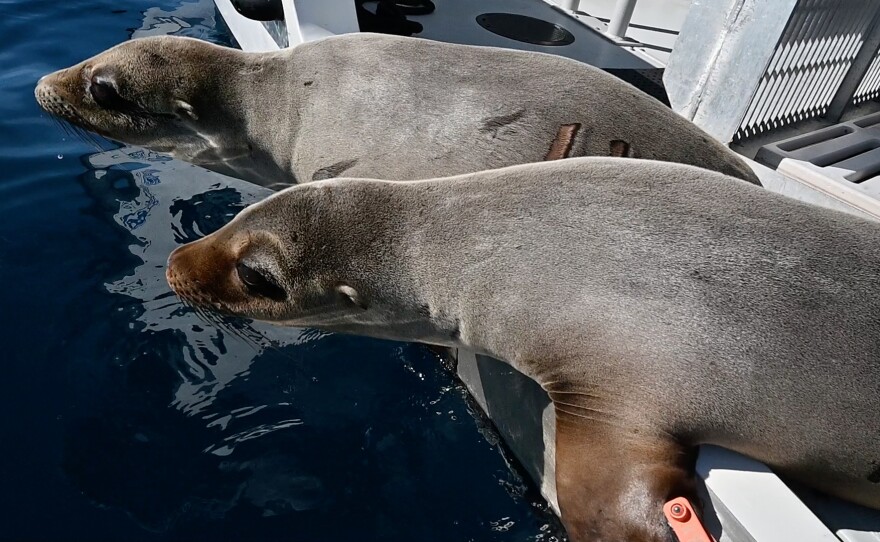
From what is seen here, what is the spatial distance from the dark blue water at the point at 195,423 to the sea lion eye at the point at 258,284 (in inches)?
37.7

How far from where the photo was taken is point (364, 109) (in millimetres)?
3717

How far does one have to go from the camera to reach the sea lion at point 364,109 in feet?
11.0

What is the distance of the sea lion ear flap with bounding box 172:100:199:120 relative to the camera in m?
4.21

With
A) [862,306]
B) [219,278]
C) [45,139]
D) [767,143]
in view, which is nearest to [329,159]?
[219,278]

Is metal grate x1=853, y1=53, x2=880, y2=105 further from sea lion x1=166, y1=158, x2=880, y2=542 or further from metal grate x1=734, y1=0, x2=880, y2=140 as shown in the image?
sea lion x1=166, y1=158, x2=880, y2=542

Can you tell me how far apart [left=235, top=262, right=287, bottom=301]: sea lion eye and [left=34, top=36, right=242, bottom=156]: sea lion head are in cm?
175

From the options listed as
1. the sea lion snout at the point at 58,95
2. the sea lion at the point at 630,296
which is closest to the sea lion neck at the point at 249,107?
the sea lion snout at the point at 58,95

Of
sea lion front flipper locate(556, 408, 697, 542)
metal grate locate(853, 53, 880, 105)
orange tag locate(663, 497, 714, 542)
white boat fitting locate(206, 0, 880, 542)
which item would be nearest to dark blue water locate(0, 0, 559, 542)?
white boat fitting locate(206, 0, 880, 542)

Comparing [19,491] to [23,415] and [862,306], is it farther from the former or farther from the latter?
[862,306]

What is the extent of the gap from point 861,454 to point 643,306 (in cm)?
87

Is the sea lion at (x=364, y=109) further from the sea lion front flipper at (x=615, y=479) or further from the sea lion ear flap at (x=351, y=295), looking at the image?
the sea lion front flipper at (x=615, y=479)

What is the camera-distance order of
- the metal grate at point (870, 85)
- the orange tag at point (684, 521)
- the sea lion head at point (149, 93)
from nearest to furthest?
the orange tag at point (684, 521) < the sea lion head at point (149, 93) < the metal grate at point (870, 85)

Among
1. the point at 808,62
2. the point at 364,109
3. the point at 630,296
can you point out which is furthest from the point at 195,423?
the point at 808,62

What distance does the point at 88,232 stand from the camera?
486cm
